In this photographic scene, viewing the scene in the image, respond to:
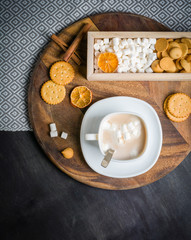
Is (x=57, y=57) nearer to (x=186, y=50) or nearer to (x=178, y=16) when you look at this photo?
(x=186, y=50)

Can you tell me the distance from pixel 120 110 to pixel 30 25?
0.72 meters

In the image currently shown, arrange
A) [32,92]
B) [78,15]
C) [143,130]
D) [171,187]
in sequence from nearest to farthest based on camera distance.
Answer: [143,130]
[32,92]
[78,15]
[171,187]

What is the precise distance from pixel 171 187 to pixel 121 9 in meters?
1.08

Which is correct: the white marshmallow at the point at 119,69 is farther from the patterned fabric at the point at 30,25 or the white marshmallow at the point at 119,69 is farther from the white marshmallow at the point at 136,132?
the patterned fabric at the point at 30,25

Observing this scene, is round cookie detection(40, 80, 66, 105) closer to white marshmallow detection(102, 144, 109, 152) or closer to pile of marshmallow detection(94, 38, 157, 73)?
pile of marshmallow detection(94, 38, 157, 73)

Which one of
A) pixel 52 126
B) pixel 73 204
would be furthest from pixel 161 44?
pixel 73 204

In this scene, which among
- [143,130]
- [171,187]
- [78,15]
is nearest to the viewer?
[143,130]

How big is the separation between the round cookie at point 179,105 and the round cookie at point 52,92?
0.52 m

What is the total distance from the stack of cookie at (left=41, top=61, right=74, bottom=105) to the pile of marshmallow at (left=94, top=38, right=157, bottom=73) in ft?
0.49

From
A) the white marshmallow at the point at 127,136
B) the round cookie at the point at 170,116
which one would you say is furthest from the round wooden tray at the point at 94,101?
the white marshmallow at the point at 127,136

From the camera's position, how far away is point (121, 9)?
3.95 ft

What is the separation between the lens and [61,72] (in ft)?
3.38

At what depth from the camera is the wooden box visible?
944 millimetres

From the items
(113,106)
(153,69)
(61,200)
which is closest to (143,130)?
(113,106)
